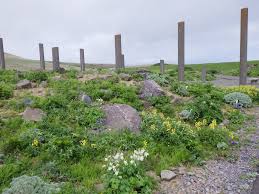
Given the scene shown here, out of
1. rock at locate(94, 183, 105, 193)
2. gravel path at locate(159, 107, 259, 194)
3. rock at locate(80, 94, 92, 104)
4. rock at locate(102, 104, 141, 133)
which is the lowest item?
gravel path at locate(159, 107, 259, 194)

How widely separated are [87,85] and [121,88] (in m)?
1.15

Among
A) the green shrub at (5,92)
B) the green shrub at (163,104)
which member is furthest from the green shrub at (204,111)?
the green shrub at (5,92)

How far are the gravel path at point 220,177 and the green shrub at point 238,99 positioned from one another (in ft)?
12.2

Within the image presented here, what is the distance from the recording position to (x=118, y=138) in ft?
22.4

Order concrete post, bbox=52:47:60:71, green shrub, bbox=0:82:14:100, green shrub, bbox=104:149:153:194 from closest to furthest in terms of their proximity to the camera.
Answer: green shrub, bbox=104:149:153:194
green shrub, bbox=0:82:14:100
concrete post, bbox=52:47:60:71

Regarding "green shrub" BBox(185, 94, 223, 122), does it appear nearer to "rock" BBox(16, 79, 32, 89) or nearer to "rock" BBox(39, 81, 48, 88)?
"rock" BBox(39, 81, 48, 88)

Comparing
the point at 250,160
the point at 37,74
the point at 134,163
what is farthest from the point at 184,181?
the point at 37,74

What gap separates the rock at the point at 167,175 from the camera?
5559mm

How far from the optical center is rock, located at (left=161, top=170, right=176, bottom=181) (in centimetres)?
556

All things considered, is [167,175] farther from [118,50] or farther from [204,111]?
[118,50]

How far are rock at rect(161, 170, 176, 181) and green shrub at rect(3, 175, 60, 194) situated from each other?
1716mm

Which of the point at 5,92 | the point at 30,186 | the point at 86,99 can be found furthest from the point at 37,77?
the point at 30,186

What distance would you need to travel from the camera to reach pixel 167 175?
18.4ft

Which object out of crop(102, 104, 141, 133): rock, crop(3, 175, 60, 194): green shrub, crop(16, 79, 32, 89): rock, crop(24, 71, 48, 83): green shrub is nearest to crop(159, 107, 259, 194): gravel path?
crop(3, 175, 60, 194): green shrub
